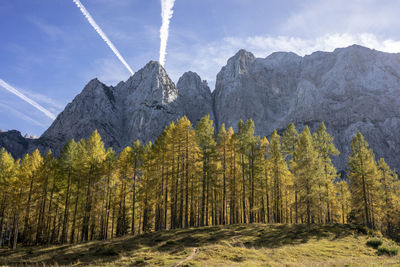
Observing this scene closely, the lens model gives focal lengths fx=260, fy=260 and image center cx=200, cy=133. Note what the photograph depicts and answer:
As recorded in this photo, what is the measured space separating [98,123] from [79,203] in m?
157

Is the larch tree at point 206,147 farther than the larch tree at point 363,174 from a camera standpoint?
No

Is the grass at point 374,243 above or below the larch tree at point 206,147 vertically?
below

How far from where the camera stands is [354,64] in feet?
602

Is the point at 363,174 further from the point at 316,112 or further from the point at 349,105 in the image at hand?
the point at 349,105

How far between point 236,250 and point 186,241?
22.2 feet

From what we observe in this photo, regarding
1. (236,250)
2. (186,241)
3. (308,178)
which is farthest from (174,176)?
(308,178)

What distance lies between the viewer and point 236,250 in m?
20.3

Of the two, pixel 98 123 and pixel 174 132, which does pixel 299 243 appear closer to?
pixel 174 132

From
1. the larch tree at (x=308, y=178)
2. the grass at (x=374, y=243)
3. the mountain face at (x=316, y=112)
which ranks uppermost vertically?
the mountain face at (x=316, y=112)

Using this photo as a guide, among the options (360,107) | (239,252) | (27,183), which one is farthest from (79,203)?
(360,107)

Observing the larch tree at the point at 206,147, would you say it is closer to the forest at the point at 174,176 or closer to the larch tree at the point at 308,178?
the forest at the point at 174,176

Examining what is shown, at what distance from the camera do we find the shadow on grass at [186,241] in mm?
22531

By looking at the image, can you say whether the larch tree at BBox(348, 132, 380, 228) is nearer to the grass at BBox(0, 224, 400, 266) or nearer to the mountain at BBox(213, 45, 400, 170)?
the grass at BBox(0, 224, 400, 266)

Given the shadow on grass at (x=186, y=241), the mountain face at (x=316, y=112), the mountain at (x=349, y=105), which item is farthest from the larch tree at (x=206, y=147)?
the mountain at (x=349, y=105)
